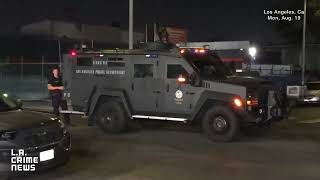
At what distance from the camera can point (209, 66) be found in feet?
45.6

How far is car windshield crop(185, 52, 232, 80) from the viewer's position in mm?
13547

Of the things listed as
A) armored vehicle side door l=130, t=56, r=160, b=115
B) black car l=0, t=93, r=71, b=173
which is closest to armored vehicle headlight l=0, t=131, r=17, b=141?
black car l=0, t=93, r=71, b=173

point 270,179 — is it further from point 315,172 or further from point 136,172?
point 136,172

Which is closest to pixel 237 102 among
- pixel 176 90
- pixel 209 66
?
pixel 209 66

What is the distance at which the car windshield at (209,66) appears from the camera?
44.4 feet

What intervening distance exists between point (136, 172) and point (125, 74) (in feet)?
17.5

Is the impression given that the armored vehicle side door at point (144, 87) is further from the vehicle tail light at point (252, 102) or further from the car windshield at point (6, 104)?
the car windshield at point (6, 104)

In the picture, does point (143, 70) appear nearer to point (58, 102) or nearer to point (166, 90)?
point (166, 90)

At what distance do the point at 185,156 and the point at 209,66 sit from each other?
351 centimetres

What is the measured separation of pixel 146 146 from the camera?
A: 12242 millimetres

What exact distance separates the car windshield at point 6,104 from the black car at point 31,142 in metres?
0.38

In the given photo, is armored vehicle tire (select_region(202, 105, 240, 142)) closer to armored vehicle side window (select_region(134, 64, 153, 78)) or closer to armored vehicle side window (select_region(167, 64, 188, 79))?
armored vehicle side window (select_region(167, 64, 188, 79))

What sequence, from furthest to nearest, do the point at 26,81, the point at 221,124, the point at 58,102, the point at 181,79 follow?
the point at 26,81
the point at 58,102
the point at 181,79
the point at 221,124

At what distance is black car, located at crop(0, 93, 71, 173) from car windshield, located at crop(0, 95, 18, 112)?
38 centimetres
